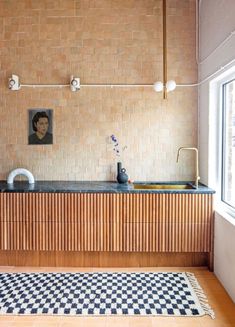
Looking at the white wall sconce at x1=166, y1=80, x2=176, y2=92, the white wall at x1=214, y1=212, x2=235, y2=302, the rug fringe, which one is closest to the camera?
the rug fringe

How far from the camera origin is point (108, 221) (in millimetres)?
2887

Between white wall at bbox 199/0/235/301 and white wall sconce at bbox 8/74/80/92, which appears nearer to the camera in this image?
white wall at bbox 199/0/235/301

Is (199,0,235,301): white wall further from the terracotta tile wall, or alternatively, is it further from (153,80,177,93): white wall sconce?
(153,80,177,93): white wall sconce

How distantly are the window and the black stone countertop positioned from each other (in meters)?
0.16

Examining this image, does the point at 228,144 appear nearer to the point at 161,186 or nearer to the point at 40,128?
the point at 161,186

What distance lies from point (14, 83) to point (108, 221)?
6.14ft

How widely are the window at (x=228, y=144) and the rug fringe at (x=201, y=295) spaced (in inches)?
Answer: 30.1

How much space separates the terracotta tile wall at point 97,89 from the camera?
336 cm

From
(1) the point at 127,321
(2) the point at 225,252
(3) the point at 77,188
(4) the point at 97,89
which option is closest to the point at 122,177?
(3) the point at 77,188

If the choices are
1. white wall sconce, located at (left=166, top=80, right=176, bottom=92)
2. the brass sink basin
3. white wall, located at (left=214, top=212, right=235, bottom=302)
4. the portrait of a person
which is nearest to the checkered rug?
white wall, located at (left=214, top=212, right=235, bottom=302)

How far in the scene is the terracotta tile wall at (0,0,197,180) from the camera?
336cm

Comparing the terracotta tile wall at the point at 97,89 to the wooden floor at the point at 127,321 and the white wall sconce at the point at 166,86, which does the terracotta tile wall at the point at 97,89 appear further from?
the wooden floor at the point at 127,321

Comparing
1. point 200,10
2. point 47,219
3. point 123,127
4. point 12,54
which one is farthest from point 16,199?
point 200,10

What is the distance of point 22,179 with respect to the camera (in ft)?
11.4
